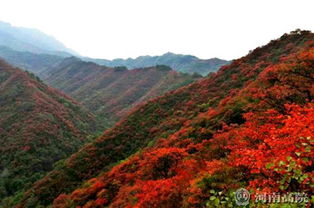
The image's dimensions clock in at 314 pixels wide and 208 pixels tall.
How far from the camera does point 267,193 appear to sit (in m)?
6.95

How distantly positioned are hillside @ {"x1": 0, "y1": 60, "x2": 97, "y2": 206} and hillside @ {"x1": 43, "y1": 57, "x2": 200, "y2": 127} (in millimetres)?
23531

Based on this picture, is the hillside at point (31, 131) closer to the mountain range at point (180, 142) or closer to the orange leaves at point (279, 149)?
the mountain range at point (180, 142)

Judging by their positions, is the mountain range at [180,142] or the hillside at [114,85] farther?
the hillside at [114,85]

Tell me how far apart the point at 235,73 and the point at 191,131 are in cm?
2103

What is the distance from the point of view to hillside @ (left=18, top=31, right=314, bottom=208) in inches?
338

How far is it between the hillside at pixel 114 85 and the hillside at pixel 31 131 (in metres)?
23.5

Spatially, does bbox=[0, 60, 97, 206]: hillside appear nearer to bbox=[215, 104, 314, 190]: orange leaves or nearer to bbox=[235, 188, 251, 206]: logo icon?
bbox=[215, 104, 314, 190]: orange leaves

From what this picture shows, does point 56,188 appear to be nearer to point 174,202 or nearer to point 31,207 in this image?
point 31,207

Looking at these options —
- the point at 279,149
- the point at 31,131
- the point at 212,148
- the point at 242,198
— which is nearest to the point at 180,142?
the point at 212,148

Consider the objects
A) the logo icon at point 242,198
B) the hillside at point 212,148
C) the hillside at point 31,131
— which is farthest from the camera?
the hillside at point 31,131

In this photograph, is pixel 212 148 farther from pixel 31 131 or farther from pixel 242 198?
pixel 31 131

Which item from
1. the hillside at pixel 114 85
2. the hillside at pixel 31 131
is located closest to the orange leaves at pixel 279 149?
the hillside at pixel 31 131

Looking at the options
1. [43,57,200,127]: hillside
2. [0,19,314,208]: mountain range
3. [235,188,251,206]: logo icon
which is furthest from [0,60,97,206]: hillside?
[235,188,251,206]: logo icon

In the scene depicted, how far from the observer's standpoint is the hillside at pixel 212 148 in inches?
338
